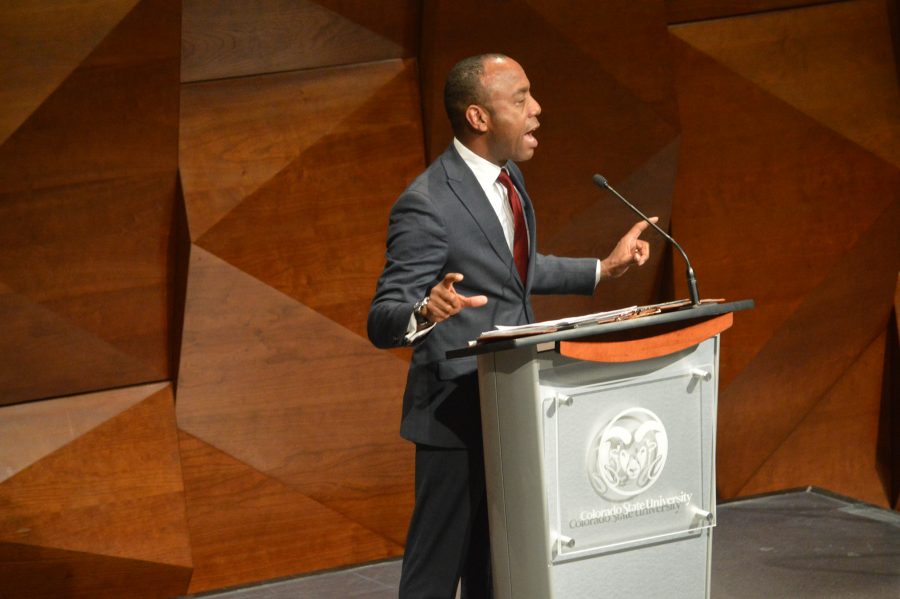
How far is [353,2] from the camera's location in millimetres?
3609

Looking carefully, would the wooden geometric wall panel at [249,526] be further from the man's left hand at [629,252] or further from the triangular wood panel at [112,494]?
the man's left hand at [629,252]

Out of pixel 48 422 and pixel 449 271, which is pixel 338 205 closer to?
pixel 48 422

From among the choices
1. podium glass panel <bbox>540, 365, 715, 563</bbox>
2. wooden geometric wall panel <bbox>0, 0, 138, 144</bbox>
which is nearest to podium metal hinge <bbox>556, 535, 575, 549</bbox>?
podium glass panel <bbox>540, 365, 715, 563</bbox>

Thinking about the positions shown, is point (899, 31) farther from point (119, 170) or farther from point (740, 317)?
point (119, 170)

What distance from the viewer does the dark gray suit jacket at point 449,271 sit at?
2168mm

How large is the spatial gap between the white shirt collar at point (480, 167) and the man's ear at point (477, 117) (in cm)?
5

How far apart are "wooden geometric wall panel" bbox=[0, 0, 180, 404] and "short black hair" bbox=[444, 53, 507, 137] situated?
1464mm

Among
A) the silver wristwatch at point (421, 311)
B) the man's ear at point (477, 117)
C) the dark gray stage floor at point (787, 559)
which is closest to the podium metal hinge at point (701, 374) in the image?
the silver wristwatch at point (421, 311)

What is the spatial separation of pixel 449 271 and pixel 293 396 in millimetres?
1609

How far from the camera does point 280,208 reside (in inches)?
143

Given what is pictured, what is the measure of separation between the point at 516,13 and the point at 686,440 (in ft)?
6.42

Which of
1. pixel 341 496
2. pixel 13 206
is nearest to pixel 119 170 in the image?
pixel 13 206

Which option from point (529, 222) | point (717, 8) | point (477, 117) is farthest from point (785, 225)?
point (477, 117)

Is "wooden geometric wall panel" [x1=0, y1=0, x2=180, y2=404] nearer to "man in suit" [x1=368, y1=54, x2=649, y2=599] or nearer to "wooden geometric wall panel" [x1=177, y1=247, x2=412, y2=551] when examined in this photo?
"wooden geometric wall panel" [x1=177, y1=247, x2=412, y2=551]
